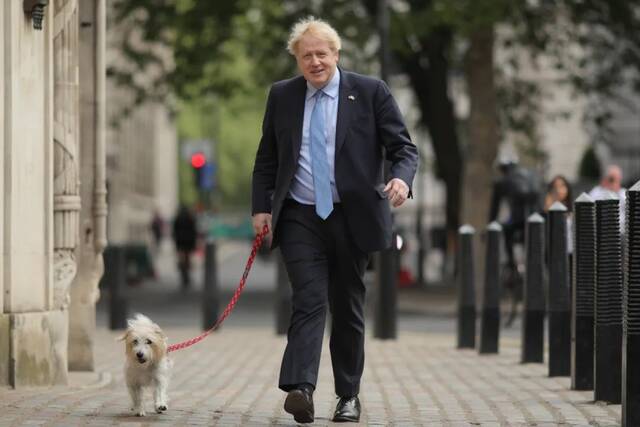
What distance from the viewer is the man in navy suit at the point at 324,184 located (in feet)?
25.9

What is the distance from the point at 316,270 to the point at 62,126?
A: 3.00 meters

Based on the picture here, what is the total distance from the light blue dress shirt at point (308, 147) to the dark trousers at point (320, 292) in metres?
0.06

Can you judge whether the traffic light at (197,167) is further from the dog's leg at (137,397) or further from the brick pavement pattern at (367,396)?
the dog's leg at (137,397)

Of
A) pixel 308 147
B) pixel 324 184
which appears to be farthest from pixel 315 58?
pixel 324 184

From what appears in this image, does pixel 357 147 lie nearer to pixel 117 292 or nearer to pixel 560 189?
pixel 560 189

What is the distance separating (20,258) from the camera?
9789mm

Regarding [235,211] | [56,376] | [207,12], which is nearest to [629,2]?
[207,12]

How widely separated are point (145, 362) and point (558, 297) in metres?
4.65

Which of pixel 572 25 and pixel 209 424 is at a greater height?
pixel 572 25

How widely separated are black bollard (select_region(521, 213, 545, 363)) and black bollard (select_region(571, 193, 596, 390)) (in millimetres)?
2466

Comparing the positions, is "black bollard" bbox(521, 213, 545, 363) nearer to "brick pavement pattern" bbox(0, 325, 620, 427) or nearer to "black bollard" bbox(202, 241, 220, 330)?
"brick pavement pattern" bbox(0, 325, 620, 427)

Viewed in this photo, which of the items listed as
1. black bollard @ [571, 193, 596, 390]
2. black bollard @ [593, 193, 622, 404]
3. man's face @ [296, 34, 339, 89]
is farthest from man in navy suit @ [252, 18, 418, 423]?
black bollard @ [571, 193, 596, 390]

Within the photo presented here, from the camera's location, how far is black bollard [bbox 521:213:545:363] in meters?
12.8

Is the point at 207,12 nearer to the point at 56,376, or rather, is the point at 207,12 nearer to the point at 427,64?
the point at 427,64
